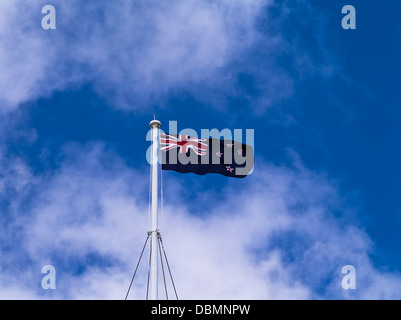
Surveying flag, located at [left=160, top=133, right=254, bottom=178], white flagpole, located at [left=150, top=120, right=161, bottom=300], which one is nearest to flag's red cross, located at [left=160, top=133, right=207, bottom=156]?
flag, located at [left=160, top=133, right=254, bottom=178]

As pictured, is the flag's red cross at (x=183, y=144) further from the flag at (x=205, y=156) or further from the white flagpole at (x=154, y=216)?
the white flagpole at (x=154, y=216)

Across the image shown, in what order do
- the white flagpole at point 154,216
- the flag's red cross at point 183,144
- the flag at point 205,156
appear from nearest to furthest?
the white flagpole at point 154,216 < the flag at point 205,156 < the flag's red cross at point 183,144

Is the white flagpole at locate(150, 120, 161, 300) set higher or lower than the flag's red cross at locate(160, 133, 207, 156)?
lower

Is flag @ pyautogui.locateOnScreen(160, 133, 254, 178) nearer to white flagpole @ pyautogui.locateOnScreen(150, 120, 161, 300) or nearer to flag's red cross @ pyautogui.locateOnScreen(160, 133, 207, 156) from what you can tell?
flag's red cross @ pyautogui.locateOnScreen(160, 133, 207, 156)

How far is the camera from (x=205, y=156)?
31.4 meters

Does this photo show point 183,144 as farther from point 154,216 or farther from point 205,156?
point 154,216

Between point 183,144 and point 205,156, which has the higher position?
point 183,144

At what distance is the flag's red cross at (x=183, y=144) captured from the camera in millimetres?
30250

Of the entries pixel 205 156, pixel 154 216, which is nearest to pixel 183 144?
pixel 205 156

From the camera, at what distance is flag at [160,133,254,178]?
3014 centimetres

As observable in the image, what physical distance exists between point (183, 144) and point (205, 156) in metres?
1.45

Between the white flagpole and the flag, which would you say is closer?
the white flagpole

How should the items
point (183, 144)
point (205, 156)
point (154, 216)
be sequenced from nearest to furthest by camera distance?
point (154, 216) → point (183, 144) → point (205, 156)

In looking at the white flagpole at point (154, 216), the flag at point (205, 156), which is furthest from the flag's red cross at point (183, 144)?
the white flagpole at point (154, 216)
